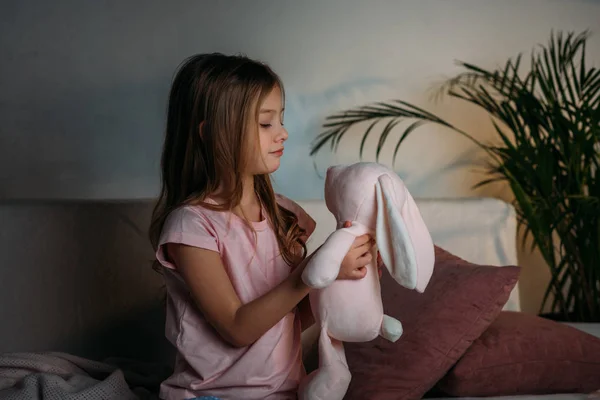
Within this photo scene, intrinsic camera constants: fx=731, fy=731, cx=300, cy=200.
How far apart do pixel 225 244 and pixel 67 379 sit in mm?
441

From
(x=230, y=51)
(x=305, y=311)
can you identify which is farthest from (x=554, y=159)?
(x=305, y=311)

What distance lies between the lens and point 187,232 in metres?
1.31

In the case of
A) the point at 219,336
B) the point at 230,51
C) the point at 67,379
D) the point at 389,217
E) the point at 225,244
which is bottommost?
the point at 67,379

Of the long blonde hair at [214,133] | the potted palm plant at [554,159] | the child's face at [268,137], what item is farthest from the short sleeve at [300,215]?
the potted palm plant at [554,159]

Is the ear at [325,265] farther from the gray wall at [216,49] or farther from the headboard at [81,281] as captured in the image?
the gray wall at [216,49]

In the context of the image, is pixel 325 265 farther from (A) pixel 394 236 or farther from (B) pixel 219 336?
(B) pixel 219 336

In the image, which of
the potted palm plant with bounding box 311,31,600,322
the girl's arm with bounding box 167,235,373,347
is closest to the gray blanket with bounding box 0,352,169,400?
the girl's arm with bounding box 167,235,373,347

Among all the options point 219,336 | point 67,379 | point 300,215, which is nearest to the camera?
point 219,336

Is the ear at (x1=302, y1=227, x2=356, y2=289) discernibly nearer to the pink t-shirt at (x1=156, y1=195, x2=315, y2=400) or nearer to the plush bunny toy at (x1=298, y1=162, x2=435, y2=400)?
the plush bunny toy at (x1=298, y1=162, x2=435, y2=400)

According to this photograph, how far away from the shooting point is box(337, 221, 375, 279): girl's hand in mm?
1232

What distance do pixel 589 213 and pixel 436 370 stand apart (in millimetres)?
1009

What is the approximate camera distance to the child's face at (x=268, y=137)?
1.36 m

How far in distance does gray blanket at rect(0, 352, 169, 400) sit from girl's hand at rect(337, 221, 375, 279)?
0.53m

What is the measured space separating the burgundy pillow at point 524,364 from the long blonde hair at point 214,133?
1.56 feet
